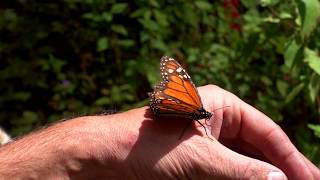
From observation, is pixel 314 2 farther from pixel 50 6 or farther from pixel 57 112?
pixel 50 6

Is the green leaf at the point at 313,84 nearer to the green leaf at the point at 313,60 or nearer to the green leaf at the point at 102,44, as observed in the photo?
the green leaf at the point at 313,60

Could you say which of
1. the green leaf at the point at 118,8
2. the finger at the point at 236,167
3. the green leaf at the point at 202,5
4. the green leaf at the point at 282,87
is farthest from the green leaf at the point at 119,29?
the finger at the point at 236,167

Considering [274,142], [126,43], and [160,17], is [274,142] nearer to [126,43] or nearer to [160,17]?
[160,17]

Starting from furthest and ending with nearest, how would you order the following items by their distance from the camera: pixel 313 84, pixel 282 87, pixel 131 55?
pixel 131 55 < pixel 282 87 < pixel 313 84

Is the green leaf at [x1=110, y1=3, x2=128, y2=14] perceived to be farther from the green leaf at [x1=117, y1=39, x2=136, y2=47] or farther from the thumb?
the thumb

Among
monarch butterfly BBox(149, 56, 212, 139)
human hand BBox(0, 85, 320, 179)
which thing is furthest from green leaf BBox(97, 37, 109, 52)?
monarch butterfly BBox(149, 56, 212, 139)

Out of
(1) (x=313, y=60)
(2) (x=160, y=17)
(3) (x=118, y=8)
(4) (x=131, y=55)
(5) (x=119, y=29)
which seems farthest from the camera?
(4) (x=131, y=55)

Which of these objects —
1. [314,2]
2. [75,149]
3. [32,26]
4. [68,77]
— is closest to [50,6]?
[32,26]

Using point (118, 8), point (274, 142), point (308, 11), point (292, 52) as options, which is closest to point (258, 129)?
point (274, 142)

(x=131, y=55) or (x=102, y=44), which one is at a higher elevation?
(x=102, y=44)
